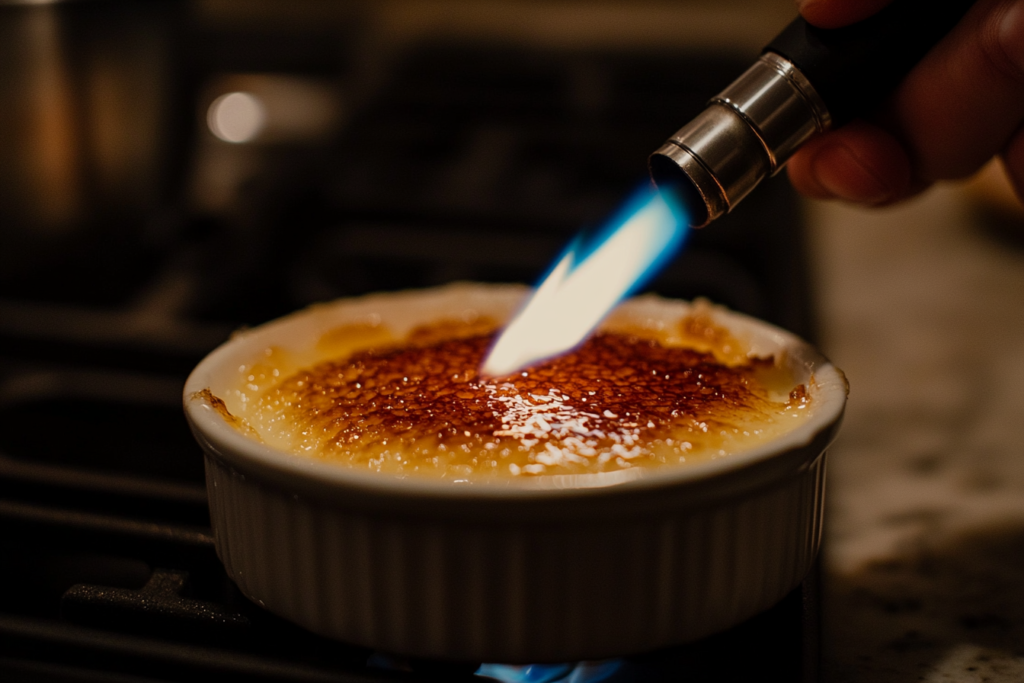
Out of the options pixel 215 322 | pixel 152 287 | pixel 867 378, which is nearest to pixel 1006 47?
pixel 867 378

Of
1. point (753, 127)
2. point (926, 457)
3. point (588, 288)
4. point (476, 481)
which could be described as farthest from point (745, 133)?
point (926, 457)

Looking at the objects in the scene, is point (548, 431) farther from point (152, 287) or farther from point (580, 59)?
point (580, 59)

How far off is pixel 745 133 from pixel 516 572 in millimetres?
285

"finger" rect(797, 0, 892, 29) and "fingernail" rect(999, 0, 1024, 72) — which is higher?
"finger" rect(797, 0, 892, 29)

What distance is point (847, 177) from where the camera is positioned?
671 mm

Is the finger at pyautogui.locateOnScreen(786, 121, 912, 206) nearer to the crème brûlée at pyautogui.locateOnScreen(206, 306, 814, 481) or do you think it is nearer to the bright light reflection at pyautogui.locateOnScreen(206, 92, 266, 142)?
the crème brûlée at pyautogui.locateOnScreen(206, 306, 814, 481)

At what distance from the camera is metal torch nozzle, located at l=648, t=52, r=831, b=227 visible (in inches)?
19.8

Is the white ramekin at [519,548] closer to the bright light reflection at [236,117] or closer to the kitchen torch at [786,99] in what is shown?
the kitchen torch at [786,99]

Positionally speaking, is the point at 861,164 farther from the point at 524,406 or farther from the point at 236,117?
the point at 236,117

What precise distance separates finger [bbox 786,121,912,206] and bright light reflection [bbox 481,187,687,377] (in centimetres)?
16

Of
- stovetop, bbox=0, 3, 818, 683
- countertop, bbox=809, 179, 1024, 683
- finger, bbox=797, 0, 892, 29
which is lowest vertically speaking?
countertop, bbox=809, 179, 1024, 683

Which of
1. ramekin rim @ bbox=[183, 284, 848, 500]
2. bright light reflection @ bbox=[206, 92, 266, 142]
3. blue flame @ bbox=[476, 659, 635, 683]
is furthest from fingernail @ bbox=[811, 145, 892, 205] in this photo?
bright light reflection @ bbox=[206, 92, 266, 142]

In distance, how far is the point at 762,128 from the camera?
0.51 m

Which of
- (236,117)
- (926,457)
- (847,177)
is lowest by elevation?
(926,457)
